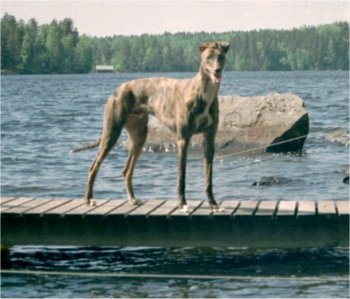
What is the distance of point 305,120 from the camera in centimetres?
2730

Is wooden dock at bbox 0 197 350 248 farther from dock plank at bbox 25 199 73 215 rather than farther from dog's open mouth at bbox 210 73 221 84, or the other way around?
dog's open mouth at bbox 210 73 221 84

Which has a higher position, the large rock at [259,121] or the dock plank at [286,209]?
the dock plank at [286,209]

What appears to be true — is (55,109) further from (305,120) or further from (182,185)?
(182,185)

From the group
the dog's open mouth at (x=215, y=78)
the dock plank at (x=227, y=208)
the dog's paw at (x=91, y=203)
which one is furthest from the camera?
the dog's paw at (x=91, y=203)

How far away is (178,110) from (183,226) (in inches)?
54.8

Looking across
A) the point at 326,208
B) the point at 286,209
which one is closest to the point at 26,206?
the point at 286,209

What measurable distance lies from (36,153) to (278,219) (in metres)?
21.8

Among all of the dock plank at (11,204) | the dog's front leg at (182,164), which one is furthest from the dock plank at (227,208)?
the dock plank at (11,204)

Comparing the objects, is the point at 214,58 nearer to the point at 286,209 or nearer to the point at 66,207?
the point at 286,209

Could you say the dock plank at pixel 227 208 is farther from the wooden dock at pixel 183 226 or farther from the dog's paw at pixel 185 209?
the dog's paw at pixel 185 209

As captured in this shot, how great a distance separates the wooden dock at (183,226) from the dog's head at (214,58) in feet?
5.41

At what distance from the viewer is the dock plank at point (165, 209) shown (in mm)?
13352

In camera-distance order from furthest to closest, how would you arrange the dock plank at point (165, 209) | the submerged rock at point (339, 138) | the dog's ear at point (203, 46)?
the submerged rock at point (339, 138)
the dock plank at point (165, 209)
the dog's ear at point (203, 46)

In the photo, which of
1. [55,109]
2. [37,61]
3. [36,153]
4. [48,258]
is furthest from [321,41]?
[48,258]
